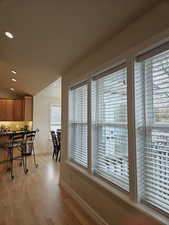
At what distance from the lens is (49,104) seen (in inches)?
322

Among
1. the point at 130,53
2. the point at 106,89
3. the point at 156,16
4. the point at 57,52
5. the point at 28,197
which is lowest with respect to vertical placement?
the point at 28,197

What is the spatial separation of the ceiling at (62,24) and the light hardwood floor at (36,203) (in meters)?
2.47

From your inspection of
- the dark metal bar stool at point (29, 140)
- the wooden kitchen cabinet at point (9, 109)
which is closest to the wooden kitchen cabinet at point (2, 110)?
the wooden kitchen cabinet at point (9, 109)

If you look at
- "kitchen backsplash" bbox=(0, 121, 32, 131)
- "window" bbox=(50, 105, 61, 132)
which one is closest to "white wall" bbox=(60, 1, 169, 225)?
"window" bbox=(50, 105, 61, 132)

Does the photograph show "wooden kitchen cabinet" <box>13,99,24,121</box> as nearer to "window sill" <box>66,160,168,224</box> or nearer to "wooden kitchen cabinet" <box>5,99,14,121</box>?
"wooden kitchen cabinet" <box>5,99,14,121</box>

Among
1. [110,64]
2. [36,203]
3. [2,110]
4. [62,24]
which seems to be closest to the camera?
[62,24]

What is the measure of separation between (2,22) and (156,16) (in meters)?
1.91

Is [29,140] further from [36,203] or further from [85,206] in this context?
[85,206]

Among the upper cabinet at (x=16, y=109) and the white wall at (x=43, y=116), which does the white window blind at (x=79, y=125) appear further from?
the upper cabinet at (x=16, y=109)

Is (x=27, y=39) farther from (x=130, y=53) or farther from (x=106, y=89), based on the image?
(x=130, y=53)

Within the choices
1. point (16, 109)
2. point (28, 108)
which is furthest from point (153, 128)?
point (16, 109)

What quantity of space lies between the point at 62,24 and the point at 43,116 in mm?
6148

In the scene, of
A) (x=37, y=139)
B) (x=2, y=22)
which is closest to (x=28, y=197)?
(x=2, y=22)

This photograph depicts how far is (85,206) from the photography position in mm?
2803
